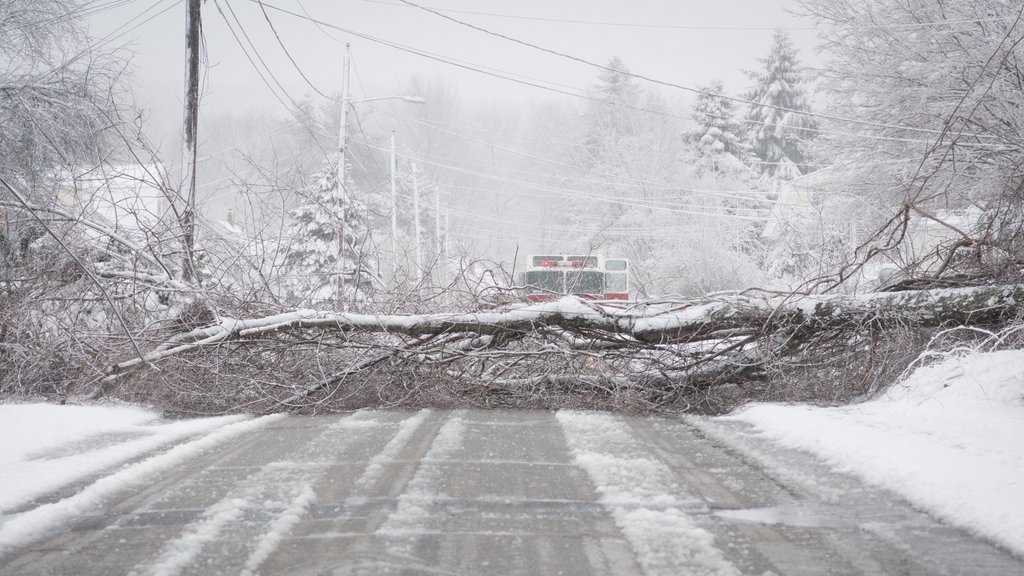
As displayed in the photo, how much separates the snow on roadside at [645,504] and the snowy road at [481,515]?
0.01 metres

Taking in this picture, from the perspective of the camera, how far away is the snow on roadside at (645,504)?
2.24 metres

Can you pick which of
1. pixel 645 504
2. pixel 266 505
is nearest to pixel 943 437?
pixel 645 504

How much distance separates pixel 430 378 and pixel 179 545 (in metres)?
3.59

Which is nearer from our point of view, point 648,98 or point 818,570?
point 818,570

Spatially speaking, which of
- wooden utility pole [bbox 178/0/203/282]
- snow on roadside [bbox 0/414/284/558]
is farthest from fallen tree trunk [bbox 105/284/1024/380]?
wooden utility pole [bbox 178/0/203/282]

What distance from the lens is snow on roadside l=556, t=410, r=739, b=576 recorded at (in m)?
2.24

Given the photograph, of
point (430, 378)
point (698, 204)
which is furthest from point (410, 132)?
point (430, 378)

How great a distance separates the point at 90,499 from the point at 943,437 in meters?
4.22

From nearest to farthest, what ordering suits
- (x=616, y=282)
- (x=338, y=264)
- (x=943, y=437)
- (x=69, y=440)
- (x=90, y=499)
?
(x=90, y=499) < (x=943, y=437) < (x=69, y=440) < (x=338, y=264) < (x=616, y=282)

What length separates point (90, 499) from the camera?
301cm

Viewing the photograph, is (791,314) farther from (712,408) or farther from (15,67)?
(15,67)

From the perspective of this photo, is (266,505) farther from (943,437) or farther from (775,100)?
(775,100)

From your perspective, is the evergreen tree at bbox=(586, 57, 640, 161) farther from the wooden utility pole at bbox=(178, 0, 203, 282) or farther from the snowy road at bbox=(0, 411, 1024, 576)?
the snowy road at bbox=(0, 411, 1024, 576)

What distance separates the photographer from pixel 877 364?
5.66m
